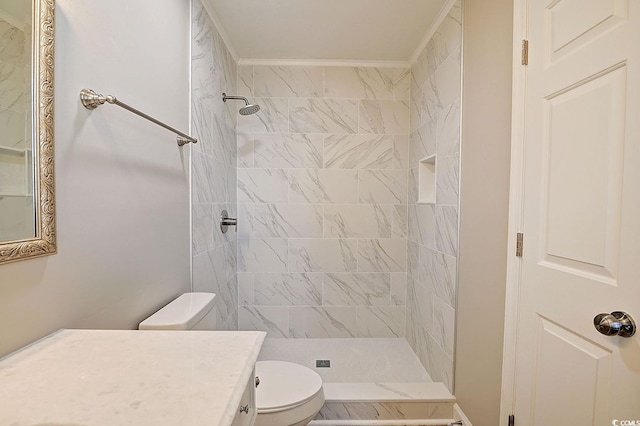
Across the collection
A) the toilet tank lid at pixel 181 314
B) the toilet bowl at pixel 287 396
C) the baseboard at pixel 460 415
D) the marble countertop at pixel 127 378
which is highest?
the marble countertop at pixel 127 378

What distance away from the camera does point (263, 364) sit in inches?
64.0

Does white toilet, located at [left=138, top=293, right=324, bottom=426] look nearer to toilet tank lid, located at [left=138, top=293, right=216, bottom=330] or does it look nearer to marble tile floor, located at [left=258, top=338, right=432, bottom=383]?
toilet tank lid, located at [left=138, top=293, right=216, bottom=330]

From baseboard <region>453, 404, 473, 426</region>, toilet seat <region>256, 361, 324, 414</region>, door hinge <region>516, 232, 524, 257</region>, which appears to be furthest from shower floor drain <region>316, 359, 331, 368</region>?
door hinge <region>516, 232, 524, 257</region>

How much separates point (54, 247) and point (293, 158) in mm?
1904

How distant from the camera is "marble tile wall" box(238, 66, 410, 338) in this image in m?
2.50

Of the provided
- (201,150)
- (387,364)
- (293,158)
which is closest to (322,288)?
(387,364)

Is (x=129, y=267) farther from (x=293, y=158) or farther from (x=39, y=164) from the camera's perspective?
(x=293, y=158)

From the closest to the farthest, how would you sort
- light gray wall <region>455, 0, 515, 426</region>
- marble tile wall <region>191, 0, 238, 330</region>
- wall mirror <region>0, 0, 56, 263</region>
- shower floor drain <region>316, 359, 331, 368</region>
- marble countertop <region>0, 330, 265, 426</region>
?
marble countertop <region>0, 330, 265, 426</region> → wall mirror <region>0, 0, 56, 263</region> → light gray wall <region>455, 0, 515, 426</region> → marble tile wall <region>191, 0, 238, 330</region> → shower floor drain <region>316, 359, 331, 368</region>

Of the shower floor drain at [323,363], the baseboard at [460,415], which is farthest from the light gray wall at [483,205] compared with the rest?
the shower floor drain at [323,363]

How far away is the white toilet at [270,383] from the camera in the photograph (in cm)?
112

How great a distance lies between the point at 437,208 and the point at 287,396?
1413mm

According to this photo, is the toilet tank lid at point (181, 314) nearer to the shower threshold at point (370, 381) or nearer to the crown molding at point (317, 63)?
the shower threshold at point (370, 381)

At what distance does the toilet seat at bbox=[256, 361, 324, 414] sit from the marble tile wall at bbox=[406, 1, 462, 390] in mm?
870

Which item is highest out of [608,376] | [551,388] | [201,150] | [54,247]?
[201,150]
